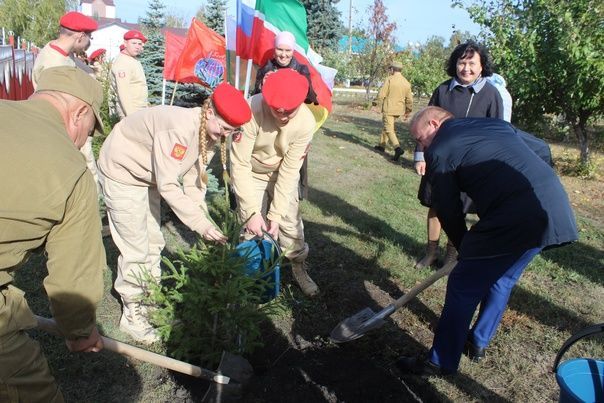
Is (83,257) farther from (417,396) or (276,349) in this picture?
(417,396)

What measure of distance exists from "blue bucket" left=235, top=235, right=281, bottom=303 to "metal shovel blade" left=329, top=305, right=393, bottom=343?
1.80ft

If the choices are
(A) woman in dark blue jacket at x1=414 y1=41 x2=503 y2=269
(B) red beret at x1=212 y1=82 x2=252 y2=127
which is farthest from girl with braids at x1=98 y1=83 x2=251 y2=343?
(A) woman in dark blue jacket at x1=414 y1=41 x2=503 y2=269

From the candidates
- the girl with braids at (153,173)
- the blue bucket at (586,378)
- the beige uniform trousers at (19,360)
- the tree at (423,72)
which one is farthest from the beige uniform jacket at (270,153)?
the tree at (423,72)

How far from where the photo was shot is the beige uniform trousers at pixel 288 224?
154 inches

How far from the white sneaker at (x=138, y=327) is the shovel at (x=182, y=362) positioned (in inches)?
25.7

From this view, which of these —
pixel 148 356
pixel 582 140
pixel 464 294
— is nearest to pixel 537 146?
pixel 464 294

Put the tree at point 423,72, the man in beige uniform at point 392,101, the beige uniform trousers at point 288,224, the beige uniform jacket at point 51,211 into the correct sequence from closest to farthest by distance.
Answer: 1. the beige uniform jacket at point 51,211
2. the beige uniform trousers at point 288,224
3. the man in beige uniform at point 392,101
4. the tree at point 423,72

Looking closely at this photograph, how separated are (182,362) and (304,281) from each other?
5.50 ft

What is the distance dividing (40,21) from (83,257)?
38.8 meters

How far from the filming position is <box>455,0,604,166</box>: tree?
825 cm

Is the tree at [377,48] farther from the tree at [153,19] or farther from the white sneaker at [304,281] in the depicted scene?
the white sneaker at [304,281]

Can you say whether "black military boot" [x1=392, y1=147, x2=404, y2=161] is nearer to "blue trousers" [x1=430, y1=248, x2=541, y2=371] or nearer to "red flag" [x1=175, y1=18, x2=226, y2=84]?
"red flag" [x1=175, y1=18, x2=226, y2=84]

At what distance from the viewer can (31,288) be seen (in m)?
3.89

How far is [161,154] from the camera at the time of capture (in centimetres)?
277
